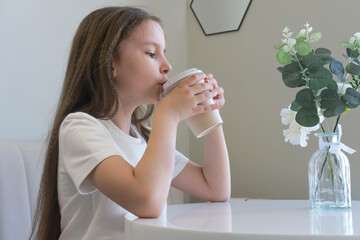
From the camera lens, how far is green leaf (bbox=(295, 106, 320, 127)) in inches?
40.1

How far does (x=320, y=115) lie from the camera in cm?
106

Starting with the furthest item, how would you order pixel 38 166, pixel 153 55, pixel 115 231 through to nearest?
pixel 38 166, pixel 153 55, pixel 115 231

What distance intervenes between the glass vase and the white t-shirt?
399mm

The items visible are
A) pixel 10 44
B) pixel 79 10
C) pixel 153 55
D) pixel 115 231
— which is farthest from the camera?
pixel 79 10

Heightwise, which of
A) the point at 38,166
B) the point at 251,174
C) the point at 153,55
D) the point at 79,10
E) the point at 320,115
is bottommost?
the point at 251,174

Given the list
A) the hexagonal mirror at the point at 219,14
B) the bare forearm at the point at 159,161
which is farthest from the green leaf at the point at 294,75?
the hexagonal mirror at the point at 219,14

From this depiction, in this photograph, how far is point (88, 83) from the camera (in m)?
1.20

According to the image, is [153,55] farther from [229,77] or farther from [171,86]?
[229,77]

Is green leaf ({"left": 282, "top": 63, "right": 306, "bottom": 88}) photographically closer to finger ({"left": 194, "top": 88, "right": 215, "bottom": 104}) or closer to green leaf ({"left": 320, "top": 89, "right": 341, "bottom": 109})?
green leaf ({"left": 320, "top": 89, "right": 341, "bottom": 109})

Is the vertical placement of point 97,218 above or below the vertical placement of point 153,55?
below

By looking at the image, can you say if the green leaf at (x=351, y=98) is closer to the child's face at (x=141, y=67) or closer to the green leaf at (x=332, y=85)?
the green leaf at (x=332, y=85)

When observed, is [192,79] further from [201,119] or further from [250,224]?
[250,224]

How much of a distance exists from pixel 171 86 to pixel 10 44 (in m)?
1.04

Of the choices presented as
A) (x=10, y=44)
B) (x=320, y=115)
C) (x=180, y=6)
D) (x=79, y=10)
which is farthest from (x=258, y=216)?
(x=180, y=6)
